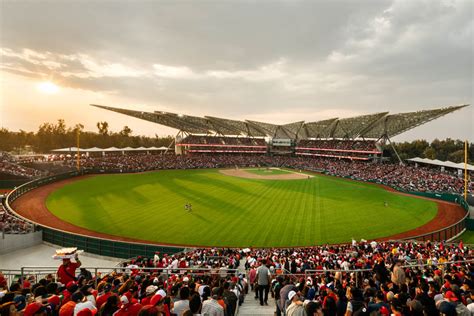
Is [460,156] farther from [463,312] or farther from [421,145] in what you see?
[463,312]

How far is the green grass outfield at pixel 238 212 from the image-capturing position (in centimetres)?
2223

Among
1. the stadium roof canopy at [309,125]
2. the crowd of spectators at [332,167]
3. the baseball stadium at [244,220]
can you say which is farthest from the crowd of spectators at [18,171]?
the stadium roof canopy at [309,125]

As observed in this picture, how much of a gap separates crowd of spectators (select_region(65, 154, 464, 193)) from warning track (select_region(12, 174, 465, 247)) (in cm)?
778

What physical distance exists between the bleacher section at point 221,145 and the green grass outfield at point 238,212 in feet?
150

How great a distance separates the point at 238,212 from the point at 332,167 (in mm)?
45227

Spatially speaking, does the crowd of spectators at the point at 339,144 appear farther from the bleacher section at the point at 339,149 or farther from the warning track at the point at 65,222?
the warning track at the point at 65,222

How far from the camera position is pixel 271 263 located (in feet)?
42.1

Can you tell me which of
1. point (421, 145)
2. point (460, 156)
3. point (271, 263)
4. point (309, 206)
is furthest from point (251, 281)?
point (421, 145)

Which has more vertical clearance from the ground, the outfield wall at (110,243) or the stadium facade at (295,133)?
the stadium facade at (295,133)

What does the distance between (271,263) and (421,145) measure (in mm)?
103497

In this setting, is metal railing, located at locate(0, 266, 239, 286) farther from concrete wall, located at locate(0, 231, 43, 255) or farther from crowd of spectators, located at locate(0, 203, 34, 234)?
crowd of spectators, located at locate(0, 203, 34, 234)

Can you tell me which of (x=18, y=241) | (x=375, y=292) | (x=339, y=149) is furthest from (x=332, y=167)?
(x=375, y=292)

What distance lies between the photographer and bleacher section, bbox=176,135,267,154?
9036 cm

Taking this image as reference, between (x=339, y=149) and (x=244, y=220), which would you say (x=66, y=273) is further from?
(x=339, y=149)
